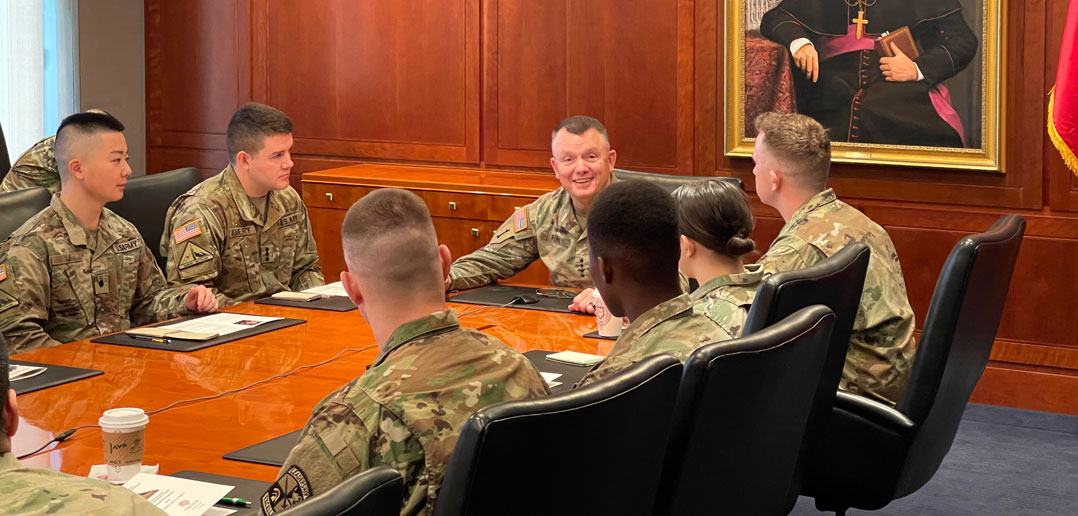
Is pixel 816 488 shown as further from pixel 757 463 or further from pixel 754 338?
pixel 754 338

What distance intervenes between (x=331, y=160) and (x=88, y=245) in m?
3.12

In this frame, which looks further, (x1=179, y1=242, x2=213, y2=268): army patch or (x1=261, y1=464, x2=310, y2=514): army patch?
(x1=179, y1=242, x2=213, y2=268): army patch

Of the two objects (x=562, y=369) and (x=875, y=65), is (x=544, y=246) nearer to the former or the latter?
(x=562, y=369)

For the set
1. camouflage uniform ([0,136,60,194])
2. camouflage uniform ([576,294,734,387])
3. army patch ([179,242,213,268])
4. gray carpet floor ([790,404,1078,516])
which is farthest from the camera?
camouflage uniform ([0,136,60,194])

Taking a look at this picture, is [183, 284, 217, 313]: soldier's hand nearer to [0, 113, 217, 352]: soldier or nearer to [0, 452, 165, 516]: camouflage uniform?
[0, 113, 217, 352]: soldier

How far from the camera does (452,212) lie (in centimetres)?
605

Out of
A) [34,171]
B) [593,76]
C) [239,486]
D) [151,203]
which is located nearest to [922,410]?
[239,486]

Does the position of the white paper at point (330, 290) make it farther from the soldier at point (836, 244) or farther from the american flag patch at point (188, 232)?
the soldier at point (836, 244)

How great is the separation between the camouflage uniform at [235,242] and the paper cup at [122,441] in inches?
81.3

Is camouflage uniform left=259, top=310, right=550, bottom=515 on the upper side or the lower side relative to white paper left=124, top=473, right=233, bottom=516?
upper

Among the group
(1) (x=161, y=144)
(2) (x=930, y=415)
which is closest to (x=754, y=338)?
(2) (x=930, y=415)

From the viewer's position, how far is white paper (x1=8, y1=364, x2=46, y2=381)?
296 cm

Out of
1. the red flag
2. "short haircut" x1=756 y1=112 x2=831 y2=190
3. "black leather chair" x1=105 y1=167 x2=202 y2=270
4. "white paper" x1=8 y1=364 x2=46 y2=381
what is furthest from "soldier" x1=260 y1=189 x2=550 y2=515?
the red flag

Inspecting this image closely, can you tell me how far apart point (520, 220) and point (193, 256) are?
121 cm
